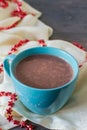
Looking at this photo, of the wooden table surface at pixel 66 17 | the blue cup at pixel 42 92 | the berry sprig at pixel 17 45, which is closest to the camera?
the blue cup at pixel 42 92

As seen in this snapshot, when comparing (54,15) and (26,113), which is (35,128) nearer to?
(26,113)

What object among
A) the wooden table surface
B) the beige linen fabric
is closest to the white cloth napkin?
the beige linen fabric

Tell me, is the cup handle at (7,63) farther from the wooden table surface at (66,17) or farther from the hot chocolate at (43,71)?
the wooden table surface at (66,17)

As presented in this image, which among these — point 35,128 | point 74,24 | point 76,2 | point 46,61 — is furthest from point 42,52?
point 76,2

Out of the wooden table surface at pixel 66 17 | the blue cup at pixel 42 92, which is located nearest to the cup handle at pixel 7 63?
the blue cup at pixel 42 92

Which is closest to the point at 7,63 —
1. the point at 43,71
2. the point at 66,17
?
the point at 43,71

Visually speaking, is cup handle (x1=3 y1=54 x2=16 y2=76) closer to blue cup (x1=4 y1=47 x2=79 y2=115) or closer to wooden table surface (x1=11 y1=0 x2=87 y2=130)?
blue cup (x1=4 y1=47 x2=79 y2=115)
